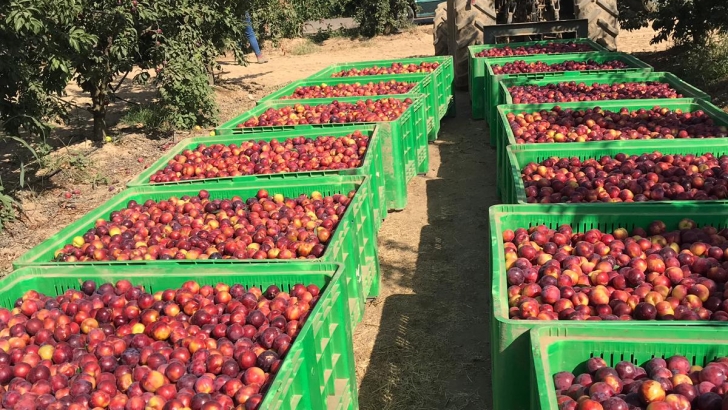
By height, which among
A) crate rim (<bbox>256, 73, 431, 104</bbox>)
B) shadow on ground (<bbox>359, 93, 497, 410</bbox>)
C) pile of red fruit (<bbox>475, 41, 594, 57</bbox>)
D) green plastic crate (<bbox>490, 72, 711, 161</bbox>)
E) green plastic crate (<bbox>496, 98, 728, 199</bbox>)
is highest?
pile of red fruit (<bbox>475, 41, 594, 57</bbox>)

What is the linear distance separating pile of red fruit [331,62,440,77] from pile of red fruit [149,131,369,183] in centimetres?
371

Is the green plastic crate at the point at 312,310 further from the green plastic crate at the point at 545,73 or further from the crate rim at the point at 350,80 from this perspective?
the crate rim at the point at 350,80

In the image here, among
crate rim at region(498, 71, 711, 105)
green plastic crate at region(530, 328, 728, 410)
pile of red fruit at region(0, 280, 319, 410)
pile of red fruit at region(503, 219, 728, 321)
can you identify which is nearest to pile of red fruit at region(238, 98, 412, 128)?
crate rim at region(498, 71, 711, 105)

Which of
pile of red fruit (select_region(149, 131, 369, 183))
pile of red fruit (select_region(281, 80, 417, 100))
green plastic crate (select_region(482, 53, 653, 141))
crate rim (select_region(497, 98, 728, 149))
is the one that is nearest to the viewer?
pile of red fruit (select_region(149, 131, 369, 183))

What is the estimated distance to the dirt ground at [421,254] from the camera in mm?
4004

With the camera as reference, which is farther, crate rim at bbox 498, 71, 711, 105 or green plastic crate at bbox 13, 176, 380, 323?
crate rim at bbox 498, 71, 711, 105

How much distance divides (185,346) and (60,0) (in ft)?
17.3

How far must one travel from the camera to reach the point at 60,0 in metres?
6.53

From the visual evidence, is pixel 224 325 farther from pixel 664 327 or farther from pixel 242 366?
pixel 664 327

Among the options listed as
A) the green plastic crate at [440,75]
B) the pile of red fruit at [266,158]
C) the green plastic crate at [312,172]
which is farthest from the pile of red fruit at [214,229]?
the green plastic crate at [440,75]

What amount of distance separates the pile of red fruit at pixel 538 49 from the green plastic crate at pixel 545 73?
0.51 metres

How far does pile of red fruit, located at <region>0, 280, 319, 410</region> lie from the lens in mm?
2529

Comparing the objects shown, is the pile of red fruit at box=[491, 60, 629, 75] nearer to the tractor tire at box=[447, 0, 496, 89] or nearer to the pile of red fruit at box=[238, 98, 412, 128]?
the tractor tire at box=[447, 0, 496, 89]

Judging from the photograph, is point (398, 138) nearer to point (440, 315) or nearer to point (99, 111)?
point (440, 315)
